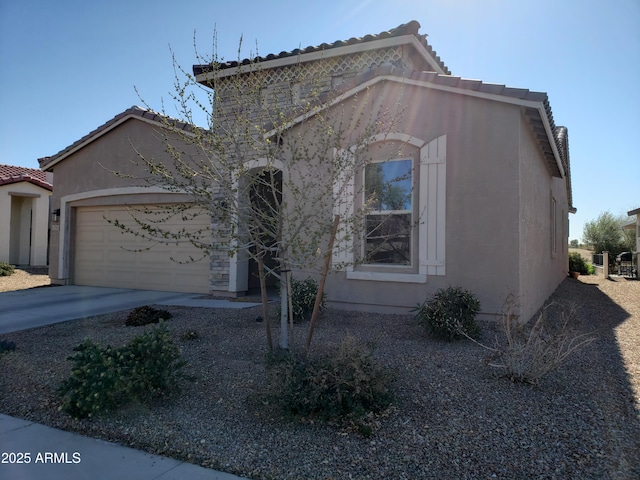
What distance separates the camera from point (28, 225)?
19812 mm

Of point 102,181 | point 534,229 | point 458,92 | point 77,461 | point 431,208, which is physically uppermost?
point 458,92

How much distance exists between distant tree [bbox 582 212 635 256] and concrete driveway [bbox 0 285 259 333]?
22.6m

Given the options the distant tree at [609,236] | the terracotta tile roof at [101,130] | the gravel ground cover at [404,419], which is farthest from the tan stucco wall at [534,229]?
the distant tree at [609,236]

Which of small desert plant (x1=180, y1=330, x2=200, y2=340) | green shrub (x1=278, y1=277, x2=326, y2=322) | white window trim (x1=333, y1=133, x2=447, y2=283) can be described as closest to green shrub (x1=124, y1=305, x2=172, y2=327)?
small desert plant (x1=180, y1=330, x2=200, y2=340)

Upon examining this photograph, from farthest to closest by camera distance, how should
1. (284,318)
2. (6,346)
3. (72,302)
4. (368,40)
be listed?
(72,302) → (368,40) → (6,346) → (284,318)

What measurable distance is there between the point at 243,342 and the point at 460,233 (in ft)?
12.4

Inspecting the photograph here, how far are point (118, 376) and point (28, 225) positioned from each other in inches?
756

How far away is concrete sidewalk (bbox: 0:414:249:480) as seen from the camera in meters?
3.20

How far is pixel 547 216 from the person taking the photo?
11.6 meters

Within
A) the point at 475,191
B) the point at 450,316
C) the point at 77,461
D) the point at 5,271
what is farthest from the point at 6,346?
the point at 5,271

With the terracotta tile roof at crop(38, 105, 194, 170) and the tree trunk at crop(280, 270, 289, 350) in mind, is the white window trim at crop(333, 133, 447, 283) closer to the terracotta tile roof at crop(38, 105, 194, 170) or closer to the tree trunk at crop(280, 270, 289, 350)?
the tree trunk at crop(280, 270, 289, 350)

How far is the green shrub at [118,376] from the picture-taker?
13.3 ft

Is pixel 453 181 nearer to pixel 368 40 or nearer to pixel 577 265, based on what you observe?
pixel 368 40

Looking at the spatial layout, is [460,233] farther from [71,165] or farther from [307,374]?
[71,165]
